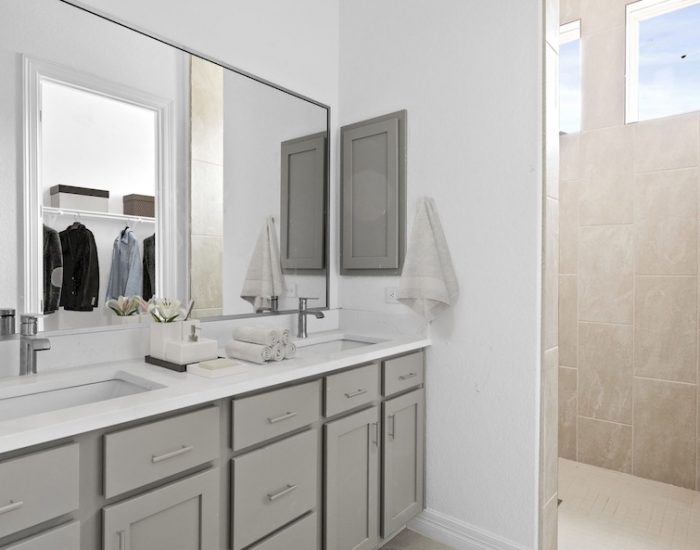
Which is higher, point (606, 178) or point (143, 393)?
point (606, 178)

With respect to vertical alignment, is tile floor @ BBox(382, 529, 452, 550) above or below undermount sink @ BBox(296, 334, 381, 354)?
below

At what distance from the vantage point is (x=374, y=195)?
7.71ft

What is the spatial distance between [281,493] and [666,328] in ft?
7.54

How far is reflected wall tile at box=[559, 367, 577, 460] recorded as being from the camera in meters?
2.97

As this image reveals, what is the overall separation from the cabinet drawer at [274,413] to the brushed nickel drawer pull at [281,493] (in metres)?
0.17

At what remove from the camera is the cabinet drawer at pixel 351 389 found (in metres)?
1.69

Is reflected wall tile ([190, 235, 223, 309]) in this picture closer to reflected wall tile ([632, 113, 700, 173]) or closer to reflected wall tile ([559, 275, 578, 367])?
reflected wall tile ([559, 275, 578, 367])

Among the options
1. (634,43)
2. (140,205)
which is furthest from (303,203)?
(634,43)

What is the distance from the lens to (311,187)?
236 centimetres

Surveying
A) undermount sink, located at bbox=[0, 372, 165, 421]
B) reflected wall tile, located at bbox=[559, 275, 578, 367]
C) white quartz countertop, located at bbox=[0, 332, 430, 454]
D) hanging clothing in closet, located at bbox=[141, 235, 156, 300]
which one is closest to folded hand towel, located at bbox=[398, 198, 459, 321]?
white quartz countertop, located at bbox=[0, 332, 430, 454]

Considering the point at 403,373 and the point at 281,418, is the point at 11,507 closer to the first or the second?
the point at 281,418

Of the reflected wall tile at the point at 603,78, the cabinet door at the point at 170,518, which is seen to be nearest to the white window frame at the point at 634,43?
the reflected wall tile at the point at 603,78

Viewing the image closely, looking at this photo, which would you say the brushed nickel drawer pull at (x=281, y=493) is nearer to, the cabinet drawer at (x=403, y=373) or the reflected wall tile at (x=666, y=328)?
the cabinet drawer at (x=403, y=373)

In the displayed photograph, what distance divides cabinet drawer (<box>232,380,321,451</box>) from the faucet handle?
632 mm
